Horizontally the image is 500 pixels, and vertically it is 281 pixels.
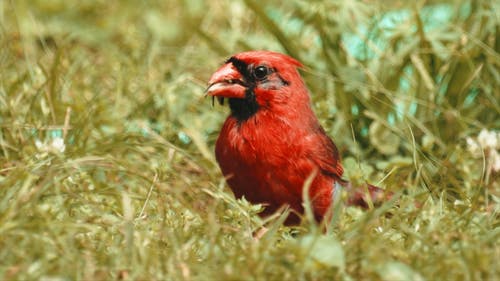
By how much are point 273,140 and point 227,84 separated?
13.2 inches

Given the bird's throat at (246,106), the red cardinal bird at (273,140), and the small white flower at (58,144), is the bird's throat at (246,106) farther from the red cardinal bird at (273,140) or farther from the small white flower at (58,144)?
the small white flower at (58,144)

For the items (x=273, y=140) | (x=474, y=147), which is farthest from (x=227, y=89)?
(x=474, y=147)

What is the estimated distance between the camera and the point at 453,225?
10.3 feet

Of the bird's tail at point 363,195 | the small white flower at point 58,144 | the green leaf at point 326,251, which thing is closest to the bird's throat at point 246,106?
the bird's tail at point 363,195

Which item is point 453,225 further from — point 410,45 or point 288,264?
point 410,45

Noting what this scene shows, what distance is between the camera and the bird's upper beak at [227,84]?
13.1ft

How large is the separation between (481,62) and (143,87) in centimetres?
166

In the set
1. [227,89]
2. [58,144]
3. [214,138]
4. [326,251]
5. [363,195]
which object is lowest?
[214,138]

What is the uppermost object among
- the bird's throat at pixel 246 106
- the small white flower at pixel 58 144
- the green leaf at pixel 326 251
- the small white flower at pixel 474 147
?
the green leaf at pixel 326 251

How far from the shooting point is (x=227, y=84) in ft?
13.2

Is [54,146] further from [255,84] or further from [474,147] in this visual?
[474,147]

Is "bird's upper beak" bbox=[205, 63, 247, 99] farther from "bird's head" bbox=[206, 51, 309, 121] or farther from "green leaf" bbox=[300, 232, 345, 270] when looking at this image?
"green leaf" bbox=[300, 232, 345, 270]

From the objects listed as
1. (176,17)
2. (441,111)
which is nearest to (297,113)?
(441,111)

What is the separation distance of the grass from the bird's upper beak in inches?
11.4
